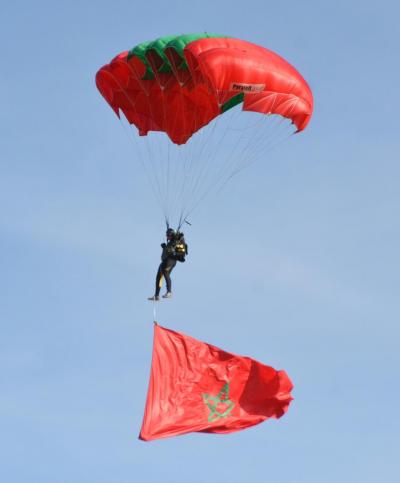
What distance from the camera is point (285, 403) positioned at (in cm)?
4225

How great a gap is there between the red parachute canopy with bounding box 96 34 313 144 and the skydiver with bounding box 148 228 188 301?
310 cm

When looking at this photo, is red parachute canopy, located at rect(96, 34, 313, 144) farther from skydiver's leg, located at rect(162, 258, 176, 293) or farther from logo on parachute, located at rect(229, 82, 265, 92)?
skydiver's leg, located at rect(162, 258, 176, 293)

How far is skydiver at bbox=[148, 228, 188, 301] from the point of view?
4188 centimetres

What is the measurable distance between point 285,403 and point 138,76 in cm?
883

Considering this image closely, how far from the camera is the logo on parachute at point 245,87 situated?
40.7m

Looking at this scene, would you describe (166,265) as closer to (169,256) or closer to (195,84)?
(169,256)

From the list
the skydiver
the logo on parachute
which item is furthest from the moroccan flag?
the logo on parachute

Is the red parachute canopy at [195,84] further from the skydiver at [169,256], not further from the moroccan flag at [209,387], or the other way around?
the moroccan flag at [209,387]

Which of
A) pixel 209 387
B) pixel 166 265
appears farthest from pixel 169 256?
pixel 209 387

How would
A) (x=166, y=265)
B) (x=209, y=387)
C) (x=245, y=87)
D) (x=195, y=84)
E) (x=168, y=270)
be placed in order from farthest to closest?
(x=209, y=387) < (x=195, y=84) < (x=168, y=270) < (x=166, y=265) < (x=245, y=87)

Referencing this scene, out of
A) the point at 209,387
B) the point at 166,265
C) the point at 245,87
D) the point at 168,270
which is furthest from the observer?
the point at 209,387

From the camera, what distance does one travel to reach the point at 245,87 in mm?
40781

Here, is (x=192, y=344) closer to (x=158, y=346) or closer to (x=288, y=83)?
(x=158, y=346)

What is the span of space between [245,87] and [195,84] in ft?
6.15
